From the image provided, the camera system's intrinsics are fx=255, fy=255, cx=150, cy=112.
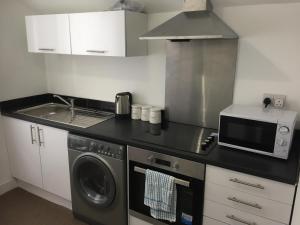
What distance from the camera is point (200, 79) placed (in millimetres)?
2100

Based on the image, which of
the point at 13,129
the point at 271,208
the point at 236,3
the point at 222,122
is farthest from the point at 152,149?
the point at 13,129

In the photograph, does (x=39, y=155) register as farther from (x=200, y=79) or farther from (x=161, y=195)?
(x=200, y=79)

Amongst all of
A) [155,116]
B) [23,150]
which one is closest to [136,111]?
[155,116]

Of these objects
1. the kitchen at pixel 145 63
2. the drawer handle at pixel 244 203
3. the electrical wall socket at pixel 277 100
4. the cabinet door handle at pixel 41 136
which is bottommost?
the drawer handle at pixel 244 203

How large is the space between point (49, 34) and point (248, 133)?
198 cm

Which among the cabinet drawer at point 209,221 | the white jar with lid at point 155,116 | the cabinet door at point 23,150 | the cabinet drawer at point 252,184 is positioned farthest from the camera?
the cabinet door at point 23,150

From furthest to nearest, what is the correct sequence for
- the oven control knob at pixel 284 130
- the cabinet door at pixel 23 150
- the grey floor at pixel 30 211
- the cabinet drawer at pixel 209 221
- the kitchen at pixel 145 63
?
1. the cabinet door at pixel 23 150
2. the grey floor at pixel 30 211
3. the kitchen at pixel 145 63
4. the cabinet drawer at pixel 209 221
5. the oven control knob at pixel 284 130

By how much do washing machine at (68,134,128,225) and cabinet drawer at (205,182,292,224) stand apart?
68 cm

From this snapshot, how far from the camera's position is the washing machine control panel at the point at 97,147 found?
191 cm

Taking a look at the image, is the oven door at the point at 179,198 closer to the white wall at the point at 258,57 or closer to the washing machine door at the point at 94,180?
the washing machine door at the point at 94,180

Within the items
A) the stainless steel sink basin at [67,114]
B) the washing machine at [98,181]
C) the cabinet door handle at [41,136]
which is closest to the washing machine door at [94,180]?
the washing machine at [98,181]

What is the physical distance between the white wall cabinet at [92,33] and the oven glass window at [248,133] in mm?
979

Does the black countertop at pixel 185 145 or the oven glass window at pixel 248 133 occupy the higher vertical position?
the oven glass window at pixel 248 133

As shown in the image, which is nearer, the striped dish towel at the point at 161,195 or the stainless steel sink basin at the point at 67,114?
the striped dish towel at the point at 161,195
